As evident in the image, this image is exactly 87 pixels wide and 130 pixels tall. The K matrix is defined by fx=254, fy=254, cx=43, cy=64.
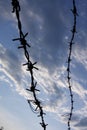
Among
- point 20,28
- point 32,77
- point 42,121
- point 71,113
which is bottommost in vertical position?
point 42,121

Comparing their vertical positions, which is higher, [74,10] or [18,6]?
[74,10]

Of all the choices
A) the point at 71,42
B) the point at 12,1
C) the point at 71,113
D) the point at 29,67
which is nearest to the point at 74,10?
the point at 71,42

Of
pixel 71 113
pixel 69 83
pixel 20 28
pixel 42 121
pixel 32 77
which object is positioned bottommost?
pixel 42 121

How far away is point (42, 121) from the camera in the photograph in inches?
194

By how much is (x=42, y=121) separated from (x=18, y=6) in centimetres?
233

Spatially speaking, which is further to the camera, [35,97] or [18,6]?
[35,97]

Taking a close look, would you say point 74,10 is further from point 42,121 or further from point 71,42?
point 42,121

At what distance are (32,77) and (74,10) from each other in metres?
2.63

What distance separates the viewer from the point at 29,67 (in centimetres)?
435

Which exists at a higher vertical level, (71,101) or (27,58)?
(71,101)

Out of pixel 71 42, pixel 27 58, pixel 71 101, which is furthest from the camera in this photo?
pixel 71 101

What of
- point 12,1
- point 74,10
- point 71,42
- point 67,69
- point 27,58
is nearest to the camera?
point 12,1

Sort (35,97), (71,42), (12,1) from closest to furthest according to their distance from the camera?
(12,1)
(35,97)
(71,42)

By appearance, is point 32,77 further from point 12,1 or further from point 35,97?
point 12,1
